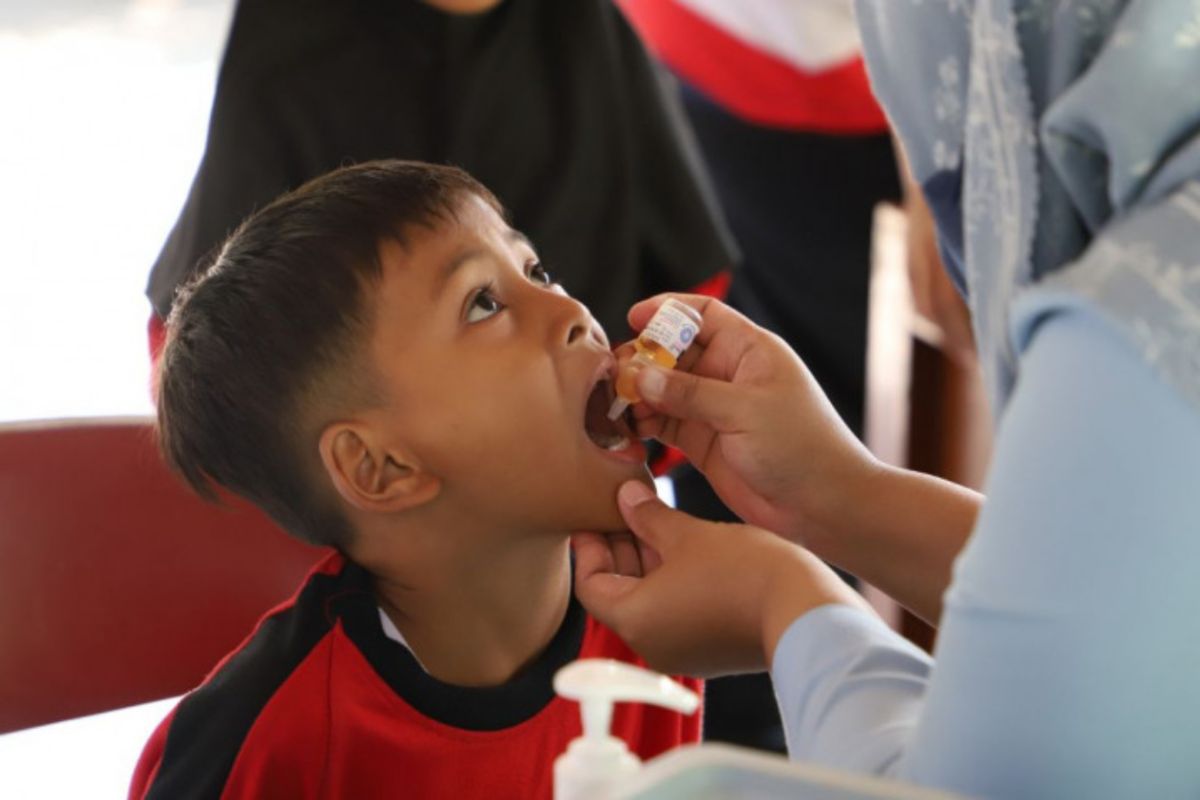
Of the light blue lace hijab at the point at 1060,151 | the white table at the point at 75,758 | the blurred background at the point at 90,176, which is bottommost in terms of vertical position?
the white table at the point at 75,758

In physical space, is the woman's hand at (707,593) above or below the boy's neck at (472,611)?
above

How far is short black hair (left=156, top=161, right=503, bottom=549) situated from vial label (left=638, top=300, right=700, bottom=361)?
0.58ft

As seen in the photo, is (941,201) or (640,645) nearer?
(941,201)

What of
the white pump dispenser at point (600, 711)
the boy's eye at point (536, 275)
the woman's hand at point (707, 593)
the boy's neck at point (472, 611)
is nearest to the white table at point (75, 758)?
the boy's neck at point (472, 611)

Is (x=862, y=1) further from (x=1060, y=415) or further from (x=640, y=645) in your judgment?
(x=640, y=645)

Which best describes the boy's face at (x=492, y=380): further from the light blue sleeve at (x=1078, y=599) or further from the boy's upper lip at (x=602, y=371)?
the light blue sleeve at (x=1078, y=599)

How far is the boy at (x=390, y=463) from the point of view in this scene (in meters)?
1.05

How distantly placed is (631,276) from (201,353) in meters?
0.67

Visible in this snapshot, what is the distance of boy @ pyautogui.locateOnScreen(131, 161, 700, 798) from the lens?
3.45 feet

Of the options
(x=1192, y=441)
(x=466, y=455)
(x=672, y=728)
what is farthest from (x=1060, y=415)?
(x=672, y=728)

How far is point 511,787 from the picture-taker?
1.09 meters

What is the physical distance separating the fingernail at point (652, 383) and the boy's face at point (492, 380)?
0.06 meters

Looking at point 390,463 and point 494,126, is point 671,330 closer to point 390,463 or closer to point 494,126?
point 390,463

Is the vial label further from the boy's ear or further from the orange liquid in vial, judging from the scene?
the boy's ear
